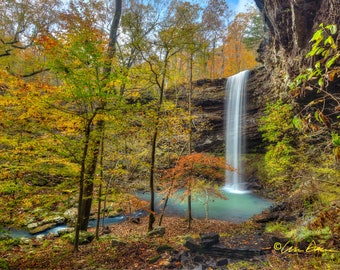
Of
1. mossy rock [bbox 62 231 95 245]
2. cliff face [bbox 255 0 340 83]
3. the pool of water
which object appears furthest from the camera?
the pool of water

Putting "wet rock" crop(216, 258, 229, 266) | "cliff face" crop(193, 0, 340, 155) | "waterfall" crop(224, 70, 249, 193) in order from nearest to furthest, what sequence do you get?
"wet rock" crop(216, 258, 229, 266) → "cliff face" crop(193, 0, 340, 155) → "waterfall" crop(224, 70, 249, 193)

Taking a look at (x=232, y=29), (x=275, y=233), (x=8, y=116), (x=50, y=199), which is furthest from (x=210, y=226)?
(x=232, y=29)

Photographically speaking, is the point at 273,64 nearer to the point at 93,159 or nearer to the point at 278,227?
the point at 278,227

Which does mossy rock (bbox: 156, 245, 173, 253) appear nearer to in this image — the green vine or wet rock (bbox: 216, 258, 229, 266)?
wet rock (bbox: 216, 258, 229, 266)

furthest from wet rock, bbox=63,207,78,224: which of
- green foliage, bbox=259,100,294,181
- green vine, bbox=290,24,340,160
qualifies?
green vine, bbox=290,24,340,160

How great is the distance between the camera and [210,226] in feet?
27.3

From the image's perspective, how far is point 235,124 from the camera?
712 inches

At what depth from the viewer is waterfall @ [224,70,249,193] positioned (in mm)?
17625

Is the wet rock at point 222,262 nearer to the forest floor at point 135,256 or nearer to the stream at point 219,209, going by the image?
the forest floor at point 135,256

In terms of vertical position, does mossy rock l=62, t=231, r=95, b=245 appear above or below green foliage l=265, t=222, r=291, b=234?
below

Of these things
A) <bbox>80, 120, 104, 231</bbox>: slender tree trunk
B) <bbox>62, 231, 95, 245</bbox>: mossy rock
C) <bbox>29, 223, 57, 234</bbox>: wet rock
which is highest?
<bbox>80, 120, 104, 231</bbox>: slender tree trunk

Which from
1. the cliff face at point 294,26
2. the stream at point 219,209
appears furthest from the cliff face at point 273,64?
the stream at point 219,209

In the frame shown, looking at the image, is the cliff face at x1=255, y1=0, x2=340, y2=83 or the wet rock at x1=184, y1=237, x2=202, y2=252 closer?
the wet rock at x1=184, y1=237, x2=202, y2=252

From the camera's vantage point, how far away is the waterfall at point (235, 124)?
57.8 ft
